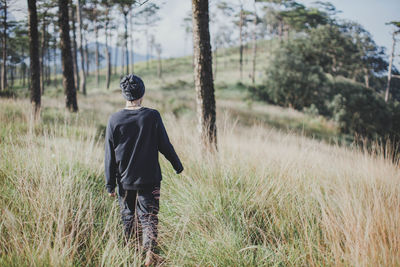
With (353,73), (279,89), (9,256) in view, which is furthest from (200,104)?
(353,73)

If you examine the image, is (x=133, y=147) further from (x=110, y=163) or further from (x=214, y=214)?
(x=214, y=214)

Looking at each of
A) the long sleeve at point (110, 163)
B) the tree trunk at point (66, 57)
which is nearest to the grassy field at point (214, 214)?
the long sleeve at point (110, 163)

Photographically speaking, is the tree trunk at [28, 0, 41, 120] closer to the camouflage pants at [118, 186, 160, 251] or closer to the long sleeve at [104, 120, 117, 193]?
the long sleeve at [104, 120, 117, 193]

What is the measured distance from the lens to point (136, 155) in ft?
7.83

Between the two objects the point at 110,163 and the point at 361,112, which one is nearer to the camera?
the point at 110,163

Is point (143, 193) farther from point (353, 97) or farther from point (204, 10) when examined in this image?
point (353, 97)

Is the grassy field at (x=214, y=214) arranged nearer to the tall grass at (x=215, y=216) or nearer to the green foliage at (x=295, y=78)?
the tall grass at (x=215, y=216)

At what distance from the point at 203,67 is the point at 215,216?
278cm

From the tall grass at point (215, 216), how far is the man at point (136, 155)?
0.68 feet

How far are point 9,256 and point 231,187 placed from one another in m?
2.11

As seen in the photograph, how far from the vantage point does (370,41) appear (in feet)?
94.9

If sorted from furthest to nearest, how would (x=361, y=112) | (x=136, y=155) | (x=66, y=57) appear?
(x=361, y=112)
(x=66, y=57)
(x=136, y=155)

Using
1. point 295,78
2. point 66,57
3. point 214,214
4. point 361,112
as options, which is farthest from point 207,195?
point 361,112

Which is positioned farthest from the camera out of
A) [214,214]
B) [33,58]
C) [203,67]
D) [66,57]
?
[66,57]
